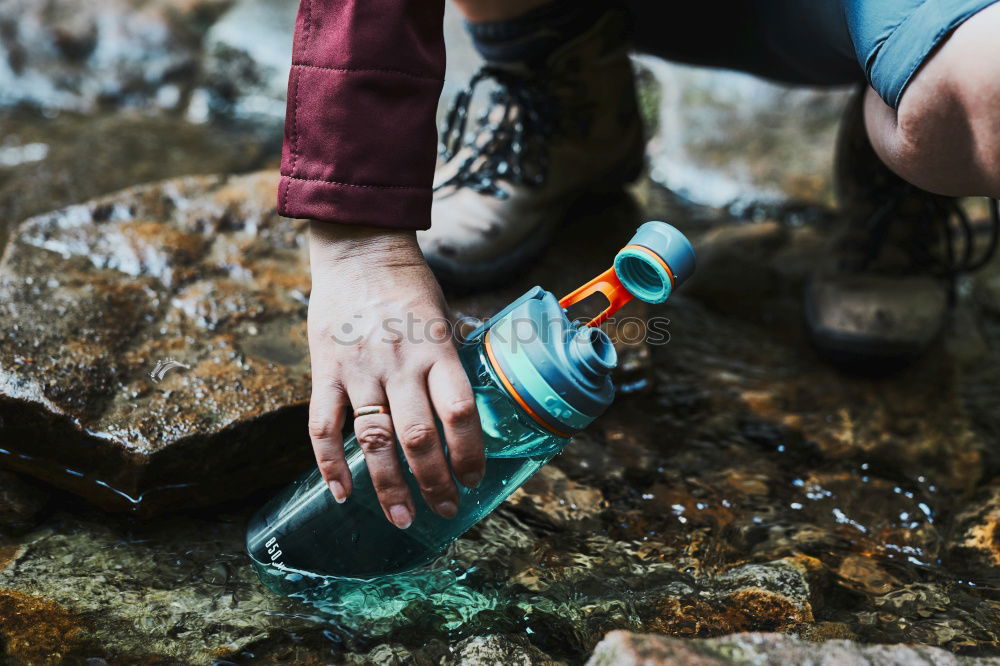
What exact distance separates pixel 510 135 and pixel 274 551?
1117mm

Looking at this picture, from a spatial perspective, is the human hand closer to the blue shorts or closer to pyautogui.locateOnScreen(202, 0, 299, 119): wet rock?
the blue shorts

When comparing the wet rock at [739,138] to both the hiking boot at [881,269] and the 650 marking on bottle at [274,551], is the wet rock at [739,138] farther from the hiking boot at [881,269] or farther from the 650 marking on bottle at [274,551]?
the 650 marking on bottle at [274,551]

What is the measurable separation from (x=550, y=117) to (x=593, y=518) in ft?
3.17

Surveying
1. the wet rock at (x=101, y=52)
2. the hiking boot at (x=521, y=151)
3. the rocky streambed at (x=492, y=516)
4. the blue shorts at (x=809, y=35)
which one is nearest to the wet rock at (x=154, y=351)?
the rocky streambed at (x=492, y=516)

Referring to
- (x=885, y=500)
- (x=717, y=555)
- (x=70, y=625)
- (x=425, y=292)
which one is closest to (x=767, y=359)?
(x=885, y=500)

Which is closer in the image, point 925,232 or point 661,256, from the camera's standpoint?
point 661,256

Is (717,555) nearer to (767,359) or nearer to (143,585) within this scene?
(767,359)

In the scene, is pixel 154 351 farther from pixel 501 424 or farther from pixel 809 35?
pixel 809 35

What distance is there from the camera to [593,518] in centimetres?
155

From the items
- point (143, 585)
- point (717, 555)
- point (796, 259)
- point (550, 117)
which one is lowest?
point (796, 259)

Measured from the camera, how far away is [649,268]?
1.13 metres

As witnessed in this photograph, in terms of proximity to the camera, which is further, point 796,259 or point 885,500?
point 796,259

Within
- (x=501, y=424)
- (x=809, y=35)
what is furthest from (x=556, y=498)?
(x=809, y=35)

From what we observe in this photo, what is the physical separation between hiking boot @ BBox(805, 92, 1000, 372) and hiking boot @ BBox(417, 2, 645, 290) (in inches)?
27.0
